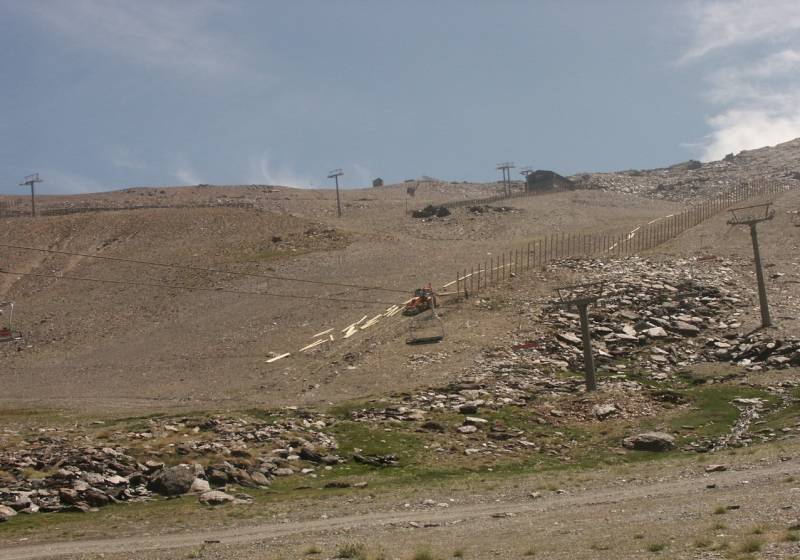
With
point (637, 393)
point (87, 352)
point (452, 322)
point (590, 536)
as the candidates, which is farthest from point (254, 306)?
point (590, 536)

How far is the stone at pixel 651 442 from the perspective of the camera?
36.0 meters

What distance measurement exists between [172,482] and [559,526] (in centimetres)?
1389

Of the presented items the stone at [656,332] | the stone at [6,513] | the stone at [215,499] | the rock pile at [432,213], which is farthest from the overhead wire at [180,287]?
the stone at [6,513]

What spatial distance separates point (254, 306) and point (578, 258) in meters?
24.8

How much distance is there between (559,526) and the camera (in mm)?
22234

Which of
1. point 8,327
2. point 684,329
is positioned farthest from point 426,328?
point 8,327

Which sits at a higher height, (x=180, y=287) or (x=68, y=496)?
(x=180, y=287)

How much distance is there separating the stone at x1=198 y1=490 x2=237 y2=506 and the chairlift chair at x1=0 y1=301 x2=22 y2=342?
149 feet

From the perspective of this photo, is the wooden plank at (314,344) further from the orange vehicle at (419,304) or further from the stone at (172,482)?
the stone at (172,482)

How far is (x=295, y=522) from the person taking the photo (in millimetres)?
25438

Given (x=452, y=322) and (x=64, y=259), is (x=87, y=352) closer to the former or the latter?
(x=452, y=322)

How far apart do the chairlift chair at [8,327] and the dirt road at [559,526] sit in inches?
1922

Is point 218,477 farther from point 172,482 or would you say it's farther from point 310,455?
point 310,455

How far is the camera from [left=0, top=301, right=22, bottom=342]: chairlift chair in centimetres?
6839
